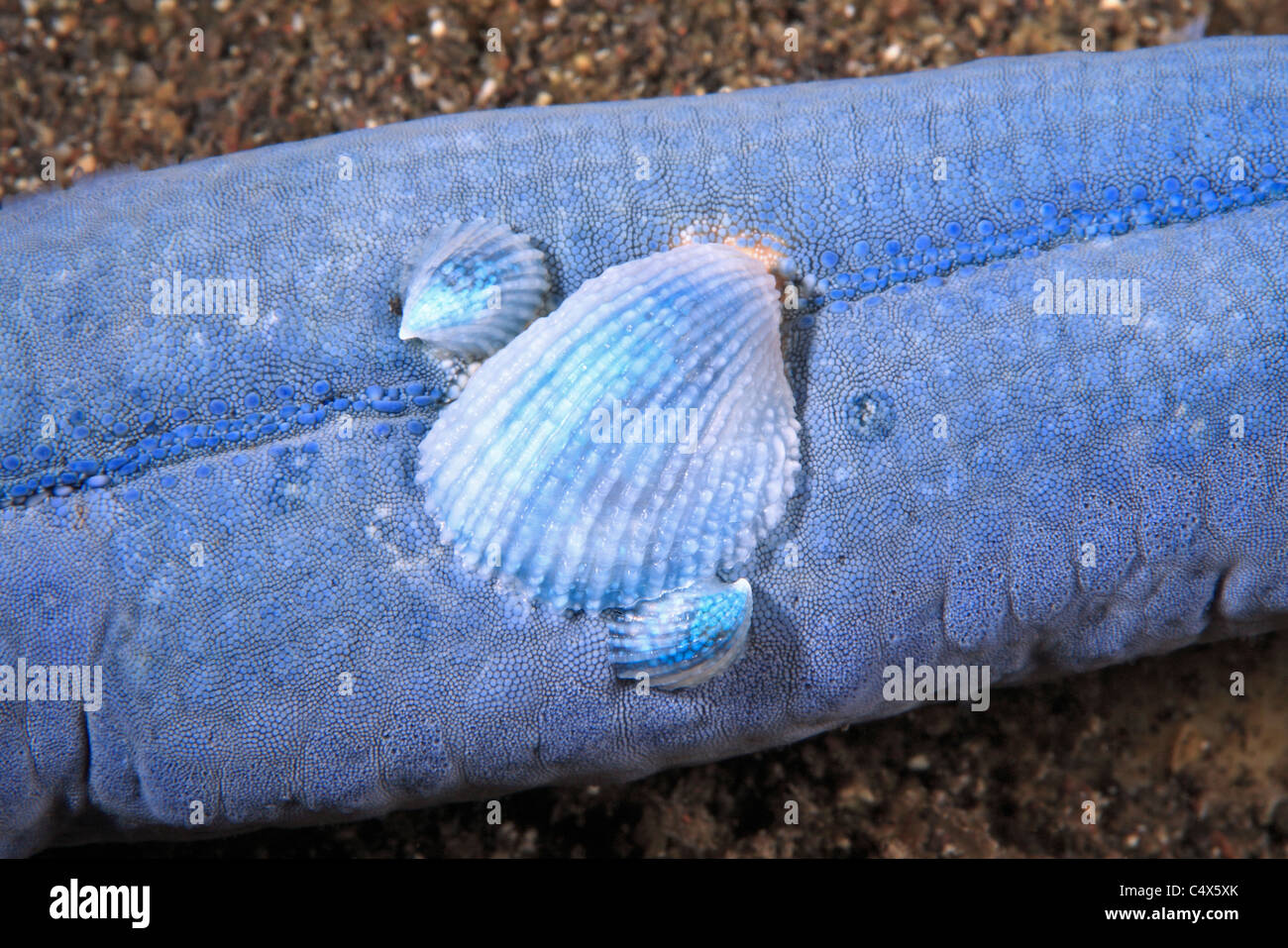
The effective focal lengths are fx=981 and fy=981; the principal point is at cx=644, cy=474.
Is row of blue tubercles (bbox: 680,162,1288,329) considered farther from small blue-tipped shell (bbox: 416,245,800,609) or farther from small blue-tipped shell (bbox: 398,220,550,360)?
small blue-tipped shell (bbox: 398,220,550,360)

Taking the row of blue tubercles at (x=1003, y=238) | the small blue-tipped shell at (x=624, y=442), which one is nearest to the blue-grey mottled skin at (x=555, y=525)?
the row of blue tubercles at (x=1003, y=238)

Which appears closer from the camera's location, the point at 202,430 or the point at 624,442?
the point at 624,442

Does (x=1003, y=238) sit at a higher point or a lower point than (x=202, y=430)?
higher

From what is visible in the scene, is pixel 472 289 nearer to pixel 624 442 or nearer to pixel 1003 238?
pixel 624 442

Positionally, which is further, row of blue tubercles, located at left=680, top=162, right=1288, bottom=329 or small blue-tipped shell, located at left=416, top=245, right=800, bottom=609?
row of blue tubercles, located at left=680, top=162, right=1288, bottom=329

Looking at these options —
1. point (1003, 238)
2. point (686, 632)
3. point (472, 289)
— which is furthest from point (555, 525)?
point (1003, 238)

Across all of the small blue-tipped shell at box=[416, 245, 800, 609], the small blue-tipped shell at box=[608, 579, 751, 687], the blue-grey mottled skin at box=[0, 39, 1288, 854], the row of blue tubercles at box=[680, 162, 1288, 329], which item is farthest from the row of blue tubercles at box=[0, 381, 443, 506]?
the row of blue tubercles at box=[680, 162, 1288, 329]
